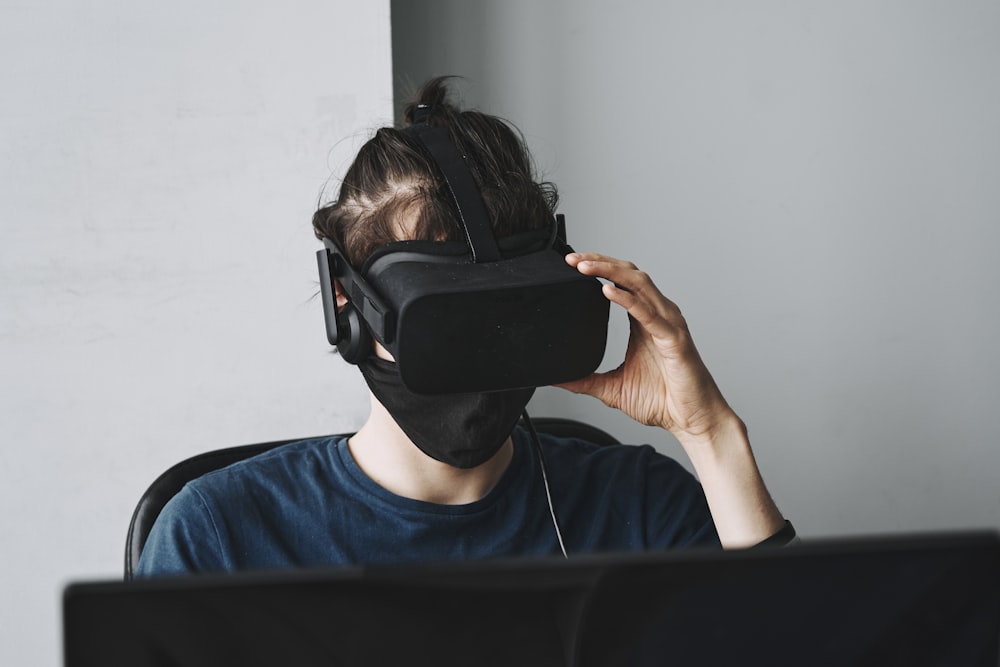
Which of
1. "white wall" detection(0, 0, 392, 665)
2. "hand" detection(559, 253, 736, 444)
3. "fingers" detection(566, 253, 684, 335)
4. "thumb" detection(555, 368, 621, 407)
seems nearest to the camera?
"fingers" detection(566, 253, 684, 335)

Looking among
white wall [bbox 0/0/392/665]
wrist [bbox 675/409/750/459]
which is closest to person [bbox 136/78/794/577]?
wrist [bbox 675/409/750/459]

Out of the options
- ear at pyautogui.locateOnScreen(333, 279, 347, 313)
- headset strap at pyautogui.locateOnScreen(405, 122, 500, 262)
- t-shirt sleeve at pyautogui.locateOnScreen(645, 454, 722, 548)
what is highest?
headset strap at pyautogui.locateOnScreen(405, 122, 500, 262)

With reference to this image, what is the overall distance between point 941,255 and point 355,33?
134 cm

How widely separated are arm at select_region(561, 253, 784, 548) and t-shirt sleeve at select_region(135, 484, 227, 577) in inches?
18.9

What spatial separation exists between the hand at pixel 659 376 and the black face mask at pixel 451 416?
113 millimetres

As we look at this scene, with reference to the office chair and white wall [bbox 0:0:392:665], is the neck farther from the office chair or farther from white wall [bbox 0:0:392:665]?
white wall [bbox 0:0:392:665]

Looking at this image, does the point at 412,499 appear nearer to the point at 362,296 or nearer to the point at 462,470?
the point at 462,470

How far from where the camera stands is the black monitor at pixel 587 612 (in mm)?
415

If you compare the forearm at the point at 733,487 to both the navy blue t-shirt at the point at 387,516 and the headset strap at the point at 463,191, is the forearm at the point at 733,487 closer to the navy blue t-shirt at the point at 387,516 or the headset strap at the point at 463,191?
the navy blue t-shirt at the point at 387,516

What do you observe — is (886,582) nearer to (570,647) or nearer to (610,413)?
(570,647)

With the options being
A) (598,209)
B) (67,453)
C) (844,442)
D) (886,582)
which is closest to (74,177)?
(67,453)

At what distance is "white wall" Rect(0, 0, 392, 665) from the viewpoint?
60.6 inches

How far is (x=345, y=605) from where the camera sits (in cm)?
42

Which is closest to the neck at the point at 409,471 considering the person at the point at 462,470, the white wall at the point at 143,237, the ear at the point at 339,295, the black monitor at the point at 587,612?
the person at the point at 462,470
